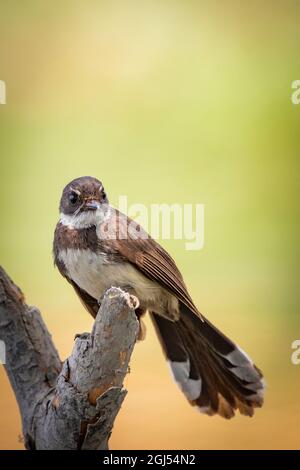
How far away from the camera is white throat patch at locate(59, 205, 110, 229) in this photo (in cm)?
183

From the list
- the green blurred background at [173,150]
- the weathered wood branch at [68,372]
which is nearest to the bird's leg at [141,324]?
the green blurred background at [173,150]

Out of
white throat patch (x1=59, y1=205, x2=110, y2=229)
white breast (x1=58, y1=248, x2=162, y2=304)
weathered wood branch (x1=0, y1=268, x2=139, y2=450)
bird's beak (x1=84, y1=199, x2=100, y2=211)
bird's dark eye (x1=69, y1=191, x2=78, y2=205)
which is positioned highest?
bird's dark eye (x1=69, y1=191, x2=78, y2=205)

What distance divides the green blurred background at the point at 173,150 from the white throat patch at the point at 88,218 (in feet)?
0.79

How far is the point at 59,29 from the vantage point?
83.7 inches

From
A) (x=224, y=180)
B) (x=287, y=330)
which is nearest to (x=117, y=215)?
(x=224, y=180)

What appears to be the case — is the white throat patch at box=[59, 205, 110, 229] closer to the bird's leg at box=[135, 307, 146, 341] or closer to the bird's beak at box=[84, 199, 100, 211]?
the bird's beak at box=[84, 199, 100, 211]

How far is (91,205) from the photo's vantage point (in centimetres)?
181

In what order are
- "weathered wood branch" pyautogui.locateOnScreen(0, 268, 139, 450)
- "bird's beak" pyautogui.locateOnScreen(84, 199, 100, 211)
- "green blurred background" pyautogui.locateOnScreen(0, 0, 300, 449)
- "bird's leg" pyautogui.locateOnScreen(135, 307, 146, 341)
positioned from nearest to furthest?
"weathered wood branch" pyautogui.locateOnScreen(0, 268, 139, 450)
"bird's beak" pyautogui.locateOnScreen(84, 199, 100, 211)
"bird's leg" pyautogui.locateOnScreen(135, 307, 146, 341)
"green blurred background" pyautogui.locateOnScreen(0, 0, 300, 449)

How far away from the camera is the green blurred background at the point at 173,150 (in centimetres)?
211

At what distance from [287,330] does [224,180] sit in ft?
1.79

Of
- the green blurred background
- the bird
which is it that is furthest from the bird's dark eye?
the green blurred background

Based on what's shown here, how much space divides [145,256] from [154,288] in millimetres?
110
